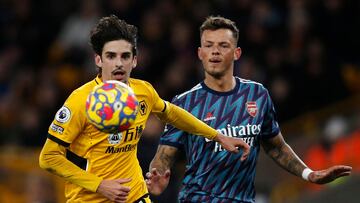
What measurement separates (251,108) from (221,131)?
0.36 meters

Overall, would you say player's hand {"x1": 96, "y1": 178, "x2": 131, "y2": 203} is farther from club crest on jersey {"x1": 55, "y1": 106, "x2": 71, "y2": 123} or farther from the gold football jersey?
club crest on jersey {"x1": 55, "y1": 106, "x2": 71, "y2": 123}

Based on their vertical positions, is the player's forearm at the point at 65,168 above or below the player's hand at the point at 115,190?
above

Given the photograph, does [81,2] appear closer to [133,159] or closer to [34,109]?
[34,109]

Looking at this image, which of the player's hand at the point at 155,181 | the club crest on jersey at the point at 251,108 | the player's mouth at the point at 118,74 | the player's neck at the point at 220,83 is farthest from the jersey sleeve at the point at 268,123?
the player's mouth at the point at 118,74

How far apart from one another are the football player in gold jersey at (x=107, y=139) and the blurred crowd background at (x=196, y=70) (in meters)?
5.52

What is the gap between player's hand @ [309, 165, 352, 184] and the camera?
27.9 feet

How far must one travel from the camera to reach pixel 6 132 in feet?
53.7

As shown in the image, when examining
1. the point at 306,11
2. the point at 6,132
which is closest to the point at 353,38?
the point at 306,11

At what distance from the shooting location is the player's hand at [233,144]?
335 inches

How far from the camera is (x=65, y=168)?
312 inches

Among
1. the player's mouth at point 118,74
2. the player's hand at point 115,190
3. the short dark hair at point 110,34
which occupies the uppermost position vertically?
the short dark hair at point 110,34

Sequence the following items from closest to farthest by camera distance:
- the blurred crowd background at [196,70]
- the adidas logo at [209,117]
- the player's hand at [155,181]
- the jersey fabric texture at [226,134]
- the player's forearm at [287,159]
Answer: the player's hand at [155,181] < the jersey fabric texture at [226,134] < the adidas logo at [209,117] < the player's forearm at [287,159] < the blurred crowd background at [196,70]

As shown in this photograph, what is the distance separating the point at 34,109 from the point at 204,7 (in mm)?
3143

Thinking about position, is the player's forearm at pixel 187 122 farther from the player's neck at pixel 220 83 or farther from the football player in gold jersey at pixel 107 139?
the player's neck at pixel 220 83
